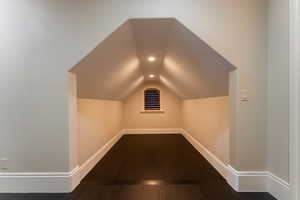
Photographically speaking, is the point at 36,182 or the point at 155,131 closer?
the point at 36,182

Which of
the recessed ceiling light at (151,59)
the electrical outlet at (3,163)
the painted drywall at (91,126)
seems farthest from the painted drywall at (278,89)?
the electrical outlet at (3,163)

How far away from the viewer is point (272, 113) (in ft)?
7.04

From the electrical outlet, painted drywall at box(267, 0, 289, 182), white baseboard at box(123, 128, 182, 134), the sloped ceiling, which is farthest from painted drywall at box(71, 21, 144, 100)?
white baseboard at box(123, 128, 182, 134)

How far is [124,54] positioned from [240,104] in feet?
5.93

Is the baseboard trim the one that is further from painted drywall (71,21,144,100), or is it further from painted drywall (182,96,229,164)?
painted drywall (182,96,229,164)

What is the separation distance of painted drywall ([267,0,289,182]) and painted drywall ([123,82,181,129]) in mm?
4807

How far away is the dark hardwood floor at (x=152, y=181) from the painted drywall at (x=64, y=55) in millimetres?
328

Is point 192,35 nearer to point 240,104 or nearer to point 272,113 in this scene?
point 240,104

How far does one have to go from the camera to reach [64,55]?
86.8 inches

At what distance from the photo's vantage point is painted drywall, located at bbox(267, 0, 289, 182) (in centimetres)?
192

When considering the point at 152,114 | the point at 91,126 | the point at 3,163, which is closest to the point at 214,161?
the point at 91,126

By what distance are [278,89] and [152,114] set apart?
5.17 metres

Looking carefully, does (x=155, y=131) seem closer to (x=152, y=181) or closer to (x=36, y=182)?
(x=152, y=181)

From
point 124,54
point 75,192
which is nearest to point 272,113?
point 124,54
